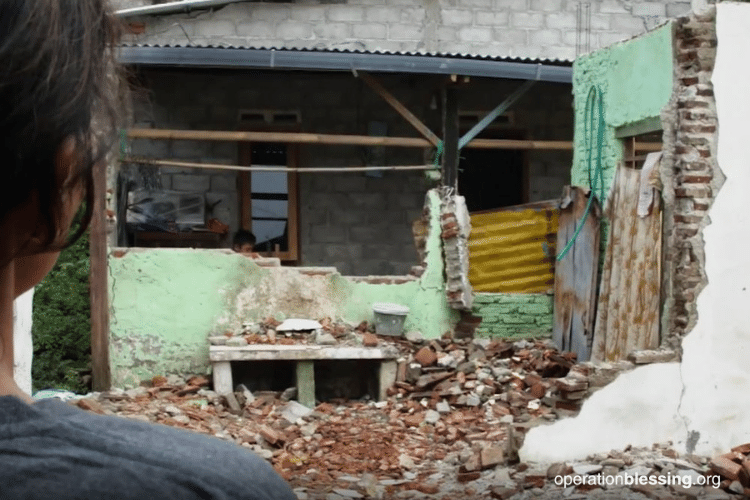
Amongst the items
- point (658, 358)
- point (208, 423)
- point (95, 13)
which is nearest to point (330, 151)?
point (208, 423)

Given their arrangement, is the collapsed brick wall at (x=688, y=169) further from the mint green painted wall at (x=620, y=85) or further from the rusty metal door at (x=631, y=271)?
the mint green painted wall at (x=620, y=85)

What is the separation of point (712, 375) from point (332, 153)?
6.95m

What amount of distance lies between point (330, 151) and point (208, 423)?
5.41 m

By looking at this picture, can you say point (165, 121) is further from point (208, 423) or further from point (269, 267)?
point (208, 423)

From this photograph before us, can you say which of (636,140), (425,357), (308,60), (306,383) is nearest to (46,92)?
(306,383)

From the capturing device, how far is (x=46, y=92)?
67 centimetres

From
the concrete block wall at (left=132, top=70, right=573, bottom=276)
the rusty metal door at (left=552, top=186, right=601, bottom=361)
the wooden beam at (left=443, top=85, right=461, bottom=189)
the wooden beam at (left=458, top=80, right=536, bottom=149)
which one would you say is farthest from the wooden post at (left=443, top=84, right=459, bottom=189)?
the rusty metal door at (left=552, top=186, right=601, bottom=361)

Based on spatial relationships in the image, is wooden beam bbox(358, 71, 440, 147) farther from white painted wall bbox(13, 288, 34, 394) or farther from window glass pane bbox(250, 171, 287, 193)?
white painted wall bbox(13, 288, 34, 394)

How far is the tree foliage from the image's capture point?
9.36 meters

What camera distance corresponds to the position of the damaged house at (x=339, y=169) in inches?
380

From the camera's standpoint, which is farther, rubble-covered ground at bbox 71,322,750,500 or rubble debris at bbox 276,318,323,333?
rubble debris at bbox 276,318,323,333

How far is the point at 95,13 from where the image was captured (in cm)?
75

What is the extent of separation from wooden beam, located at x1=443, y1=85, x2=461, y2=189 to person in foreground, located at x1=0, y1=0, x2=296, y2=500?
1032cm

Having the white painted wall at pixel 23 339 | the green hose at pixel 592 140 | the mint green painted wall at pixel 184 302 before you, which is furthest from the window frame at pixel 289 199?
the white painted wall at pixel 23 339
